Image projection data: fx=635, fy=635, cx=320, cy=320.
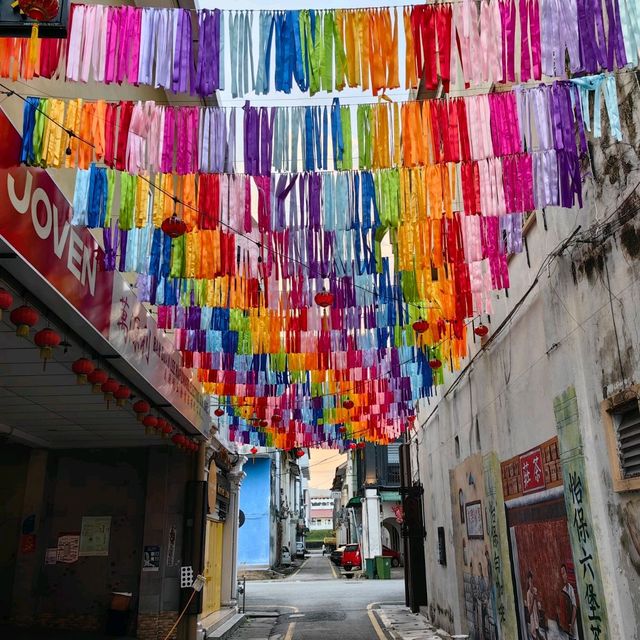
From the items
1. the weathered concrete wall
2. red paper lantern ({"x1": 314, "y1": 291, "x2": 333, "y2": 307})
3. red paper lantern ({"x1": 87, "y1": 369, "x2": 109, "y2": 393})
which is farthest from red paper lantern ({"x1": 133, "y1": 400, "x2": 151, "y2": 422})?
the weathered concrete wall

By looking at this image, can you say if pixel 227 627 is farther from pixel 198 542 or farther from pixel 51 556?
pixel 51 556

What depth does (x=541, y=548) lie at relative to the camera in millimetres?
7465

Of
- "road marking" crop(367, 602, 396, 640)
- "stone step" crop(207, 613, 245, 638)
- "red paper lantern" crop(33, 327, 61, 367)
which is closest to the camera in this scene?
"red paper lantern" crop(33, 327, 61, 367)

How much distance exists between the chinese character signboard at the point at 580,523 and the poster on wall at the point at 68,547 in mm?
9913

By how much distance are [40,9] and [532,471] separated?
694 centimetres

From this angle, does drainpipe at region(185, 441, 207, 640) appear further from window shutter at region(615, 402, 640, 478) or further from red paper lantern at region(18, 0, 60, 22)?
red paper lantern at region(18, 0, 60, 22)

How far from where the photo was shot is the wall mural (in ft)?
32.7

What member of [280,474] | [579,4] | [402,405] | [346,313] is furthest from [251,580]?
[579,4]

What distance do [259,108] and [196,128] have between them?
60cm

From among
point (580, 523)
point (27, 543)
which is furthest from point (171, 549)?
point (580, 523)

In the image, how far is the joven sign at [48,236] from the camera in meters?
5.08

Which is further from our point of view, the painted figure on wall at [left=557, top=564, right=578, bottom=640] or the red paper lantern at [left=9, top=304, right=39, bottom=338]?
the painted figure on wall at [left=557, top=564, right=578, bottom=640]

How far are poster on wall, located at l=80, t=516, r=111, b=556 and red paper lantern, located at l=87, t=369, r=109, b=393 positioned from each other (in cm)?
601

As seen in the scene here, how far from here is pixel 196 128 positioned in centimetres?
577
